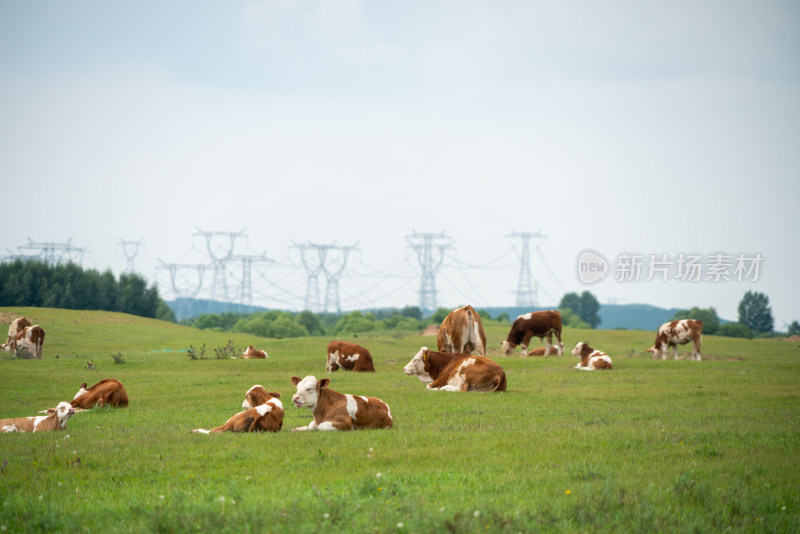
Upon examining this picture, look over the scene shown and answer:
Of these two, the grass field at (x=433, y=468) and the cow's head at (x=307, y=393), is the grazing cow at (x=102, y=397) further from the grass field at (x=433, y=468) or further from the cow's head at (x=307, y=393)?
the cow's head at (x=307, y=393)

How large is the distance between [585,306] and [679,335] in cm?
14677

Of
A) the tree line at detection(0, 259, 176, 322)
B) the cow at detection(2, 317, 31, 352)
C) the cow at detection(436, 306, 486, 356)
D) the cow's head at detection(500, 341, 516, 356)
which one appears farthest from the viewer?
the tree line at detection(0, 259, 176, 322)

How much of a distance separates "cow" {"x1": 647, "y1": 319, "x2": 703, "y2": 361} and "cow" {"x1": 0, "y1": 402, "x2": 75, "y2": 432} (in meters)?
31.3

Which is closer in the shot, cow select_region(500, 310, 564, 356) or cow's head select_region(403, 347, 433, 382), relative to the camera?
cow's head select_region(403, 347, 433, 382)

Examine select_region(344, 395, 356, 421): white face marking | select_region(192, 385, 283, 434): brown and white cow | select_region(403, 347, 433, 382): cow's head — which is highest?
select_region(403, 347, 433, 382): cow's head

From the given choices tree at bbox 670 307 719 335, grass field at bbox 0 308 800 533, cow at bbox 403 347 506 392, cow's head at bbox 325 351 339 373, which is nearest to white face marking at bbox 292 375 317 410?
grass field at bbox 0 308 800 533

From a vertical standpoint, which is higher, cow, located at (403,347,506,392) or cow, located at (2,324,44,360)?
cow, located at (403,347,506,392)

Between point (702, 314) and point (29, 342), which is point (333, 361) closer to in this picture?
point (29, 342)

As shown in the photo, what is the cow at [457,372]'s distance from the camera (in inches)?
771

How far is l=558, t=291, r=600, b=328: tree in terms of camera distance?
180 meters

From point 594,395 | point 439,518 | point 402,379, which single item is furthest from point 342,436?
point 402,379

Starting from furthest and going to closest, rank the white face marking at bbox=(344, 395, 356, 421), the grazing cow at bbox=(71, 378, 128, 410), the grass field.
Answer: the grazing cow at bbox=(71, 378, 128, 410) < the white face marking at bbox=(344, 395, 356, 421) < the grass field

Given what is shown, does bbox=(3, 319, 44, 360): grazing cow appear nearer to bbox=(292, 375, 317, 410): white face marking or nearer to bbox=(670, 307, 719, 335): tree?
bbox=(292, 375, 317, 410): white face marking

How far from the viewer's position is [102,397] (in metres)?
17.1
